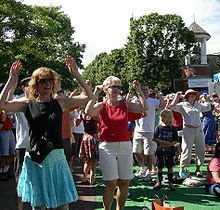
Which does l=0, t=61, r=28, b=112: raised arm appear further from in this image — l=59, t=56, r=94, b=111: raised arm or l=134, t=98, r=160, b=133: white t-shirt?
l=134, t=98, r=160, b=133: white t-shirt

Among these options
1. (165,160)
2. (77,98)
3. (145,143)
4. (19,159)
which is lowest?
(165,160)

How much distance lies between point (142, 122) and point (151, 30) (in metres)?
29.7

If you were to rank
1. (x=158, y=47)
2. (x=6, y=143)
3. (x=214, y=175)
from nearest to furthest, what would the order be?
(x=214, y=175) < (x=6, y=143) < (x=158, y=47)

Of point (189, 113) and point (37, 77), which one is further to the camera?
point (189, 113)

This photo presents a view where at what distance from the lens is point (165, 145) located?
5906mm

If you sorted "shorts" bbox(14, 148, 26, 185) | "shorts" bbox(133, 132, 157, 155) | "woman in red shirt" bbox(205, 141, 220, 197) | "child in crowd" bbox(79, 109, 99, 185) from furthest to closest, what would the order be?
"shorts" bbox(133, 132, 157, 155)
"child in crowd" bbox(79, 109, 99, 185)
"woman in red shirt" bbox(205, 141, 220, 197)
"shorts" bbox(14, 148, 26, 185)

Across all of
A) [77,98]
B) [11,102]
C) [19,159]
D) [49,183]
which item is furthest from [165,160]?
[11,102]

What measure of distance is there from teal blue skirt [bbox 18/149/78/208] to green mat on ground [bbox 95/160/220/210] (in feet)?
7.39

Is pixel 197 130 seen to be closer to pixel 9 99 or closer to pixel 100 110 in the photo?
pixel 100 110

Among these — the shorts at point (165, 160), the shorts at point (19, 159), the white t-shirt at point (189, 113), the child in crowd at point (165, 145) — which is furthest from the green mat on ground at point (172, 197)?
the shorts at point (19, 159)

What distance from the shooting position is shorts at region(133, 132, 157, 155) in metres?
6.55

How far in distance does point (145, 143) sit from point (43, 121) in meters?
4.06

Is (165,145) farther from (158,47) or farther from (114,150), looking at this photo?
(158,47)

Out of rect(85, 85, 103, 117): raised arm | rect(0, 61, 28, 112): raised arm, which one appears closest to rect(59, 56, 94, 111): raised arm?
rect(0, 61, 28, 112): raised arm
